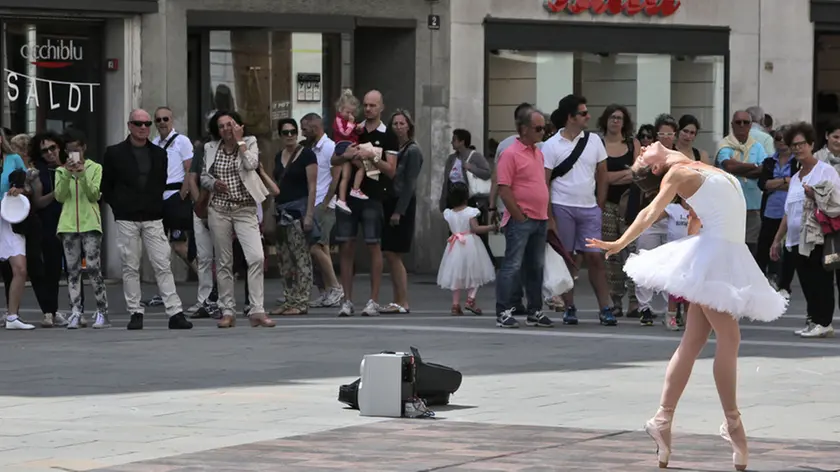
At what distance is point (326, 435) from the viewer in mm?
9328

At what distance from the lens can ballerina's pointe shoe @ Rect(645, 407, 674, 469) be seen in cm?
836

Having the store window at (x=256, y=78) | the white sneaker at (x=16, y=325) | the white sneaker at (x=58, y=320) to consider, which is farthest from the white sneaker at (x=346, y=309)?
the store window at (x=256, y=78)

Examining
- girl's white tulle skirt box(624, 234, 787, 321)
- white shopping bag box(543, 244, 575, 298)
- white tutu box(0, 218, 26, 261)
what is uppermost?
girl's white tulle skirt box(624, 234, 787, 321)

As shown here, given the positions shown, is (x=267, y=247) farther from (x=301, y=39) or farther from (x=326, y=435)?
(x=326, y=435)

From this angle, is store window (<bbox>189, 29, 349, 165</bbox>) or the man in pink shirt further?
store window (<bbox>189, 29, 349, 165</bbox>)

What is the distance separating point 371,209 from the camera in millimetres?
17281

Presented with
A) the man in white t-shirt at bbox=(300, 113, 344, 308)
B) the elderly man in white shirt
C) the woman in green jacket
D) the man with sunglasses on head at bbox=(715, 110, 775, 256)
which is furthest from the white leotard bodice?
the elderly man in white shirt

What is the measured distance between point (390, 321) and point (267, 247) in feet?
18.1

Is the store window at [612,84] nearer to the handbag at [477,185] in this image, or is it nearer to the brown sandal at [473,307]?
the handbag at [477,185]

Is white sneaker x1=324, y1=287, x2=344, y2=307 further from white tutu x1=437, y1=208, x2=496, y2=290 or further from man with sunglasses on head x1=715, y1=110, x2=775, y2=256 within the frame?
man with sunglasses on head x1=715, y1=110, x2=775, y2=256

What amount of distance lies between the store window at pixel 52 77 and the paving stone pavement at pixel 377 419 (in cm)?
521

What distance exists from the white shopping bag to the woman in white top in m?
1.99

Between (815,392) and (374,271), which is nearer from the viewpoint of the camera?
(815,392)

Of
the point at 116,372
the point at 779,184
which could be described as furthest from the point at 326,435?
the point at 779,184
